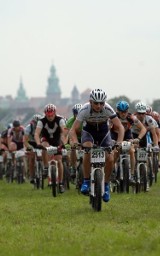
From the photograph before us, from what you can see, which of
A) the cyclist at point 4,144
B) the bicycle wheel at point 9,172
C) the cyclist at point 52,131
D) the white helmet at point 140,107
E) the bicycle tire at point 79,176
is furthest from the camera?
the cyclist at point 4,144

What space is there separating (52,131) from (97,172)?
16.6 ft

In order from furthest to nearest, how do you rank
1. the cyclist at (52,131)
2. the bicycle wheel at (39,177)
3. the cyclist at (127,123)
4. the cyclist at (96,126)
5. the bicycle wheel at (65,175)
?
the bicycle wheel at (39,177)
the bicycle wheel at (65,175)
the cyclist at (52,131)
the cyclist at (127,123)
the cyclist at (96,126)

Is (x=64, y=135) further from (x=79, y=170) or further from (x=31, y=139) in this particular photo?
(x=31, y=139)

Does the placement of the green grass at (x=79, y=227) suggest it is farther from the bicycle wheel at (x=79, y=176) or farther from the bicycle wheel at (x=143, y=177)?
the bicycle wheel at (x=79, y=176)

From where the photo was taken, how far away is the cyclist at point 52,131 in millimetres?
17141

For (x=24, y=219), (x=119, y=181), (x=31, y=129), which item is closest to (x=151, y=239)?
(x=24, y=219)

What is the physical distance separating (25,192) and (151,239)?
34.1ft

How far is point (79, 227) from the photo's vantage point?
10.7 metres

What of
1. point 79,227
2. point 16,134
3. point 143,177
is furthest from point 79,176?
point 16,134

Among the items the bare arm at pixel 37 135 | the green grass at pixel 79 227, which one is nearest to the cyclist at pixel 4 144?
the bare arm at pixel 37 135

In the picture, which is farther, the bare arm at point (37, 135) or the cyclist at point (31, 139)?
the cyclist at point (31, 139)

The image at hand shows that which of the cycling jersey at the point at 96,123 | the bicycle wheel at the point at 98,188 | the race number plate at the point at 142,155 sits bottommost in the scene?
the bicycle wheel at the point at 98,188

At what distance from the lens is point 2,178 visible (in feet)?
93.0

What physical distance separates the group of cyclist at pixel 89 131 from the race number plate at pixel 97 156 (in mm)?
420
